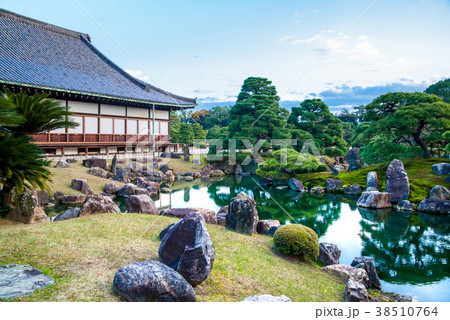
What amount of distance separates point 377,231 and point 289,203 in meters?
5.29

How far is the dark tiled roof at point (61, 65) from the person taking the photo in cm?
1727

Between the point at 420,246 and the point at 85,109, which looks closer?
the point at 420,246

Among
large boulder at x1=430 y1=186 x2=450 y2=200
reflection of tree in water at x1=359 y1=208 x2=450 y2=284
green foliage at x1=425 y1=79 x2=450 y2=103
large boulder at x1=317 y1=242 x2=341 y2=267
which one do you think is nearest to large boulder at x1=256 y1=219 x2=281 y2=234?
large boulder at x1=317 y1=242 x2=341 y2=267

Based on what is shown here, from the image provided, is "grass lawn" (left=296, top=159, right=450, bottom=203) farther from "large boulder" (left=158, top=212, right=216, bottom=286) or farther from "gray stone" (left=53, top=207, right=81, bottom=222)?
"gray stone" (left=53, top=207, right=81, bottom=222)

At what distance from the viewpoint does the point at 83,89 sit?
61.6ft

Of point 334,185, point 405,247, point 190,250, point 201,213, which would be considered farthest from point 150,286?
point 334,185

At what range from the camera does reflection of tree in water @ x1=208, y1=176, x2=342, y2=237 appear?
40.9 ft

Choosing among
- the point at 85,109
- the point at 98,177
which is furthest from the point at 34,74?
the point at 98,177

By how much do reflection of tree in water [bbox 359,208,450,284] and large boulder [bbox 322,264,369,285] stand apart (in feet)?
3.85

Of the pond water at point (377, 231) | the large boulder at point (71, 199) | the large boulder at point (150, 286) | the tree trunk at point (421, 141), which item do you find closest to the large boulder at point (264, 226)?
the pond water at point (377, 231)

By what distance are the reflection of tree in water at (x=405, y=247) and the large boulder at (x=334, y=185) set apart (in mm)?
5069
